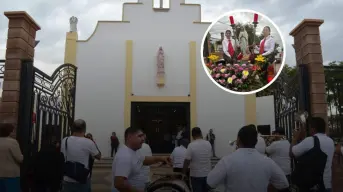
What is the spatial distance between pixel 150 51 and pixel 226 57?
10.2 meters

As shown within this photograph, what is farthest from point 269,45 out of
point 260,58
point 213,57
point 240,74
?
point 213,57

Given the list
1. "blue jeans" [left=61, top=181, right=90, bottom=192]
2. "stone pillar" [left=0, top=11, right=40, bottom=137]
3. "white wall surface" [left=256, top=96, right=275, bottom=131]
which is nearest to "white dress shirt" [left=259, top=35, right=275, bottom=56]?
"blue jeans" [left=61, top=181, right=90, bottom=192]

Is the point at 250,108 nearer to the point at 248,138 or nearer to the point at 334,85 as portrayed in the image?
the point at 334,85

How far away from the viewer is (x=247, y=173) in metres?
2.54

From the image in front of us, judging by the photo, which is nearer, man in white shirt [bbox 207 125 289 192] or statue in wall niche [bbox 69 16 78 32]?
man in white shirt [bbox 207 125 289 192]

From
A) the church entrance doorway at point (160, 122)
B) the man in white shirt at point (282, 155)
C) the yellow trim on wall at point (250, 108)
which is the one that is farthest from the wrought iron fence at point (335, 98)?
the church entrance doorway at point (160, 122)

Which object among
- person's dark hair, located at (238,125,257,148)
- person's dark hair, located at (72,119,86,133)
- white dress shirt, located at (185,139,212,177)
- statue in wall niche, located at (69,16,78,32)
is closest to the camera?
person's dark hair, located at (238,125,257,148)

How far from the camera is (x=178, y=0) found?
17594 mm

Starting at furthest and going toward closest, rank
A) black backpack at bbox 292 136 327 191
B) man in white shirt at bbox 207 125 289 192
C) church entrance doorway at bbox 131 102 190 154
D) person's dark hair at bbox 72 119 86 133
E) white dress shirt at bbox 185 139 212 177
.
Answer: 1. church entrance doorway at bbox 131 102 190 154
2. white dress shirt at bbox 185 139 212 177
3. person's dark hair at bbox 72 119 86 133
4. black backpack at bbox 292 136 327 191
5. man in white shirt at bbox 207 125 289 192

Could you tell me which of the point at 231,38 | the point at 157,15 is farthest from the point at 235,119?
the point at 231,38

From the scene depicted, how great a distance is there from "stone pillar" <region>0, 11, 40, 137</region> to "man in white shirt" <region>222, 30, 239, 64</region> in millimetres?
3977

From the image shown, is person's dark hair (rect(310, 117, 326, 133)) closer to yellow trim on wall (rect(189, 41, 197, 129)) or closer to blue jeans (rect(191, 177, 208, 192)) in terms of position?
blue jeans (rect(191, 177, 208, 192))

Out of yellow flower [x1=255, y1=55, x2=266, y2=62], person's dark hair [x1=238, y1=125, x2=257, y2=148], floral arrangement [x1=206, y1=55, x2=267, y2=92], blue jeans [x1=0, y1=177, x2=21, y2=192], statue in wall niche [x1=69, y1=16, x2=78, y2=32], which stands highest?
statue in wall niche [x1=69, y1=16, x2=78, y2=32]

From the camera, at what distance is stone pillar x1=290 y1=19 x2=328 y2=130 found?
569 cm
